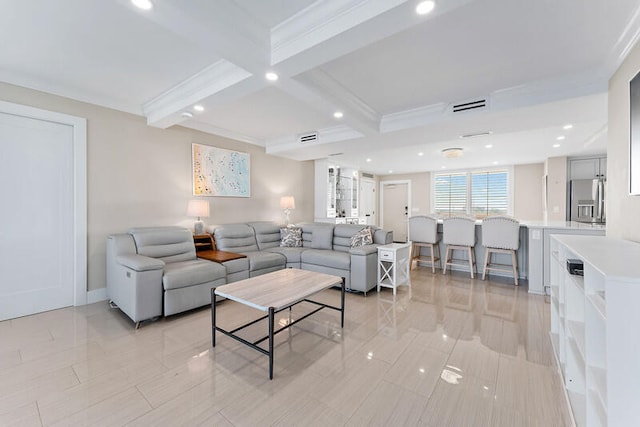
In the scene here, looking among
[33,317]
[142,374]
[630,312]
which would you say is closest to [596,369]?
[630,312]

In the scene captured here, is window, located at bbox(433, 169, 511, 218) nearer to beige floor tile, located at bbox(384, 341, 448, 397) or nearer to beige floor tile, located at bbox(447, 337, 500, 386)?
beige floor tile, located at bbox(447, 337, 500, 386)

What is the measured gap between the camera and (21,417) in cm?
143

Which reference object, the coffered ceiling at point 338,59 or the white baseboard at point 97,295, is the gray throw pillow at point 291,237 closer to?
the coffered ceiling at point 338,59

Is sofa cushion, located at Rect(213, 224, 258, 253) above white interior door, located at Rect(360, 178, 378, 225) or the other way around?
the other way around

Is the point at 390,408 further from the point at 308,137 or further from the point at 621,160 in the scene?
the point at 308,137

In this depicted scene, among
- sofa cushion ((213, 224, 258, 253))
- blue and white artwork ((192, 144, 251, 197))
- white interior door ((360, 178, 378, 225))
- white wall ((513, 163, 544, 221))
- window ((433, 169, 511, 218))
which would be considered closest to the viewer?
sofa cushion ((213, 224, 258, 253))

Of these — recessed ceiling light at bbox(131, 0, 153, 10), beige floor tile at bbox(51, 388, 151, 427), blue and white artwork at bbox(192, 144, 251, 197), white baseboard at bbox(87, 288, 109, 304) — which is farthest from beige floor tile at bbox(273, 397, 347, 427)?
blue and white artwork at bbox(192, 144, 251, 197)

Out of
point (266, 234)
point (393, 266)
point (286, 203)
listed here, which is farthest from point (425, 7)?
point (286, 203)

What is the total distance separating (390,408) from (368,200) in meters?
7.62

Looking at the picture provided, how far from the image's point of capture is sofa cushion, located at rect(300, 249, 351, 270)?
11.9ft

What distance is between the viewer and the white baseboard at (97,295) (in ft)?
10.3

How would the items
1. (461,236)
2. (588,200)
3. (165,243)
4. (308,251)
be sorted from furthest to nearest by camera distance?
(588,200) < (461,236) < (308,251) < (165,243)

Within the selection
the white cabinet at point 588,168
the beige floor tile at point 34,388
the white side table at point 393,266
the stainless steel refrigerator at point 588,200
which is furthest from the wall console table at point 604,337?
the white cabinet at point 588,168

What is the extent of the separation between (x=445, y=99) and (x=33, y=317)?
505 centimetres
